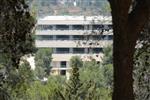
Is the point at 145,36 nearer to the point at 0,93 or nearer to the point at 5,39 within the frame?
the point at 5,39

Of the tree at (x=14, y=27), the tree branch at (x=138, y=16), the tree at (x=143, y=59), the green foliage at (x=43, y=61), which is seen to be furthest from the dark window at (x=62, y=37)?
the tree branch at (x=138, y=16)

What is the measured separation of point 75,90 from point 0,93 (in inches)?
77.9

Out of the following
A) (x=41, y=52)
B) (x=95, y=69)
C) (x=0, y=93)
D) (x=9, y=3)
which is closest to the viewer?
(x=9, y=3)

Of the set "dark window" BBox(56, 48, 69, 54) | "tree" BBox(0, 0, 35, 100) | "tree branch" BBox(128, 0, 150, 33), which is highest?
"tree branch" BBox(128, 0, 150, 33)

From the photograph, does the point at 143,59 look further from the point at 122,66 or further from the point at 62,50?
the point at 62,50

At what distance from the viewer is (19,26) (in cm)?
567

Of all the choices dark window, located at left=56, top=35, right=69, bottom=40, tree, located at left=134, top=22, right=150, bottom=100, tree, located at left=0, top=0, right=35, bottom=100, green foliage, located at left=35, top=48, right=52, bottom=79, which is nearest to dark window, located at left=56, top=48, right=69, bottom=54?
dark window, located at left=56, top=35, right=69, bottom=40

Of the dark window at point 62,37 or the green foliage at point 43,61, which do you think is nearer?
the green foliage at point 43,61

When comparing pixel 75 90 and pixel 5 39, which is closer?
pixel 5 39

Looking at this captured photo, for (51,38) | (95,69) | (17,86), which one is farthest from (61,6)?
(17,86)

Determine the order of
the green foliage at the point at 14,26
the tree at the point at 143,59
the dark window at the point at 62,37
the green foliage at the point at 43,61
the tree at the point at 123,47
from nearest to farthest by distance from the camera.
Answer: the tree at the point at 123,47, the green foliage at the point at 14,26, the tree at the point at 143,59, the green foliage at the point at 43,61, the dark window at the point at 62,37

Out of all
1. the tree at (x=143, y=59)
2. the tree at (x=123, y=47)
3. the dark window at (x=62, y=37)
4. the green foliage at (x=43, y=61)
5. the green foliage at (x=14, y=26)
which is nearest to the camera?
the tree at (x=123, y=47)

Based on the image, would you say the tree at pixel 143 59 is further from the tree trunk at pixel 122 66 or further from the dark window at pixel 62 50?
the dark window at pixel 62 50

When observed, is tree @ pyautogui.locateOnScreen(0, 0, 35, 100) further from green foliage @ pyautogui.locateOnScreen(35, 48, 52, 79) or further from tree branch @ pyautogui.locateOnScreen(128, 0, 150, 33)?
green foliage @ pyautogui.locateOnScreen(35, 48, 52, 79)
